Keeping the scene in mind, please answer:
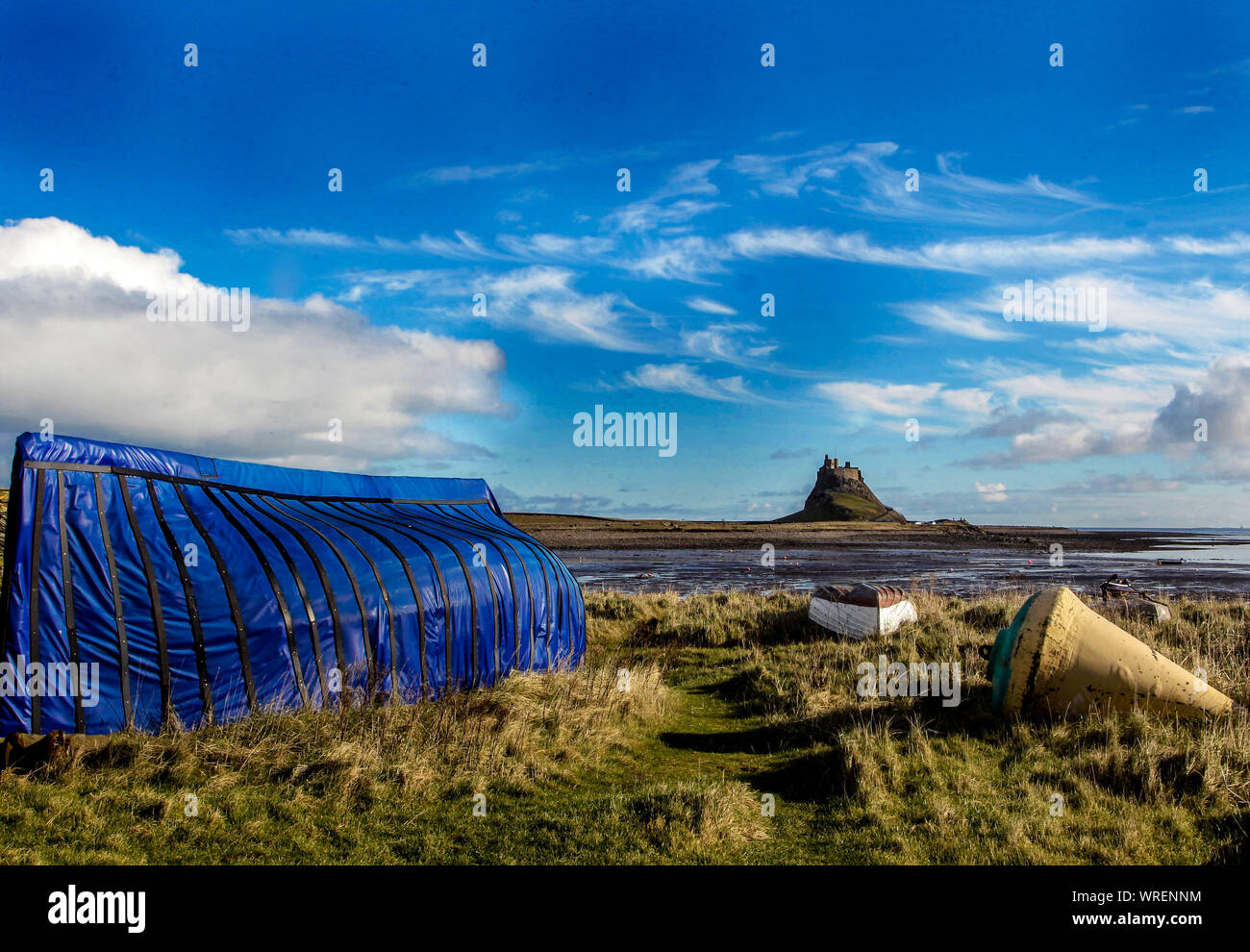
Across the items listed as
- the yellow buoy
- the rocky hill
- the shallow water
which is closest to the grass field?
the yellow buoy

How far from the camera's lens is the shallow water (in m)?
32.1

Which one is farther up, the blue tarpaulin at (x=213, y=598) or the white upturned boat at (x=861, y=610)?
the blue tarpaulin at (x=213, y=598)

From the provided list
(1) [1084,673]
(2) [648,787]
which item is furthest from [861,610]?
(2) [648,787]

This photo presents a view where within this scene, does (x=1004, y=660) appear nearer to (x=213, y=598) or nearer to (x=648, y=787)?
(x=648, y=787)

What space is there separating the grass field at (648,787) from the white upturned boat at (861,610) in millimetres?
4811

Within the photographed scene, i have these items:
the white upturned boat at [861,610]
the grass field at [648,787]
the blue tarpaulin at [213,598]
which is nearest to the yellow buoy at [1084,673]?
the grass field at [648,787]

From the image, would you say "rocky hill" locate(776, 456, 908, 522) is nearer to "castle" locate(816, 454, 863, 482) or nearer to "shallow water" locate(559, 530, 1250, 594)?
"castle" locate(816, 454, 863, 482)

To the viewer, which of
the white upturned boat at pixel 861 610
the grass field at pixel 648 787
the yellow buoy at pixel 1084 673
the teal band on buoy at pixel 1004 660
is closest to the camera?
the grass field at pixel 648 787

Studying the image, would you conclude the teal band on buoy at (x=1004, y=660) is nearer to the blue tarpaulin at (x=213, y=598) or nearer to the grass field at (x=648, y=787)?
the grass field at (x=648, y=787)

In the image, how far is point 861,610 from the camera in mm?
16062

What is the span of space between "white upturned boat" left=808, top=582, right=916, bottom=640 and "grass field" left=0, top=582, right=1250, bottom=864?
4.81 meters

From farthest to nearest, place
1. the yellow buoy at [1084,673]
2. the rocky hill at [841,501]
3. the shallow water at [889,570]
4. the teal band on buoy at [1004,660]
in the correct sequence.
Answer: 1. the rocky hill at [841,501]
2. the shallow water at [889,570]
3. the teal band on buoy at [1004,660]
4. the yellow buoy at [1084,673]

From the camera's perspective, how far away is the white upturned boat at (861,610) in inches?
625

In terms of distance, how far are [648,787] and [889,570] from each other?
36610mm
